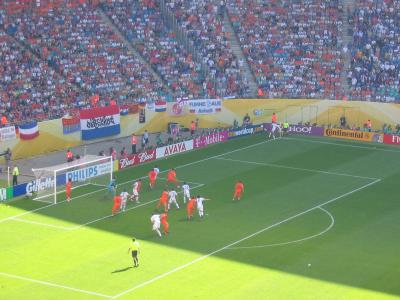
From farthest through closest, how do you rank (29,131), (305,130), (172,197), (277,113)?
(277,113) → (305,130) → (29,131) → (172,197)

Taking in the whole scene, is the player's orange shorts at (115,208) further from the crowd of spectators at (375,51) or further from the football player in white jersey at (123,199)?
the crowd of spectators at (375,51)

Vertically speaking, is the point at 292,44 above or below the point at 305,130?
above

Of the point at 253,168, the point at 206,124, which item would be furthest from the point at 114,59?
the point at 253,168

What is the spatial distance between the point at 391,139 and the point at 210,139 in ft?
46.3

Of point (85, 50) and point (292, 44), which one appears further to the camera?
point (292, 44)

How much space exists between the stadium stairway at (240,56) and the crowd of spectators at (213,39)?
1.45 feet

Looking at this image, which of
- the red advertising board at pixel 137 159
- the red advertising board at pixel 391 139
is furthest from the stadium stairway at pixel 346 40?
the red advertising board at pixel 137 159

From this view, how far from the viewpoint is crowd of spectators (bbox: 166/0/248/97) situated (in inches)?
3035

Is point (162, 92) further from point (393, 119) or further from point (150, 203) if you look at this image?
point (150, 203)

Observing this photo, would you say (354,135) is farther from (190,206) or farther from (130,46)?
(190,206)

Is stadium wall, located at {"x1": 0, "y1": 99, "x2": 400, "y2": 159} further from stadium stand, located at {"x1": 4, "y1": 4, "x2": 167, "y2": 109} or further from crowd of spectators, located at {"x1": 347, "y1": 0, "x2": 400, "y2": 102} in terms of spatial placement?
stadium stand, located at {"x1": 4, "y1": 4, "x2": 167, "y2": 109}

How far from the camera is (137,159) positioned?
61156 mm

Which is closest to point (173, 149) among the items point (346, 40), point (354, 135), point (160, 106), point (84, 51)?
point (160, 106)

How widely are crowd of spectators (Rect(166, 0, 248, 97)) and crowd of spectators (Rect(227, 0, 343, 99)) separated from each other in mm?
1500
